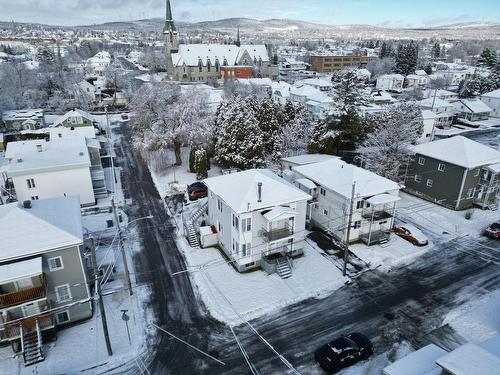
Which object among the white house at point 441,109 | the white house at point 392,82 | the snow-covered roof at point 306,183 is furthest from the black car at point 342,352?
the white house at point 392,82

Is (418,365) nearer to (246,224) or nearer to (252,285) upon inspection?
(252,285)

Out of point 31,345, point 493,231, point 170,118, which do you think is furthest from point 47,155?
point 493,231

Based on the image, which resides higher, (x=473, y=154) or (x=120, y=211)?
(x=473, y=154)

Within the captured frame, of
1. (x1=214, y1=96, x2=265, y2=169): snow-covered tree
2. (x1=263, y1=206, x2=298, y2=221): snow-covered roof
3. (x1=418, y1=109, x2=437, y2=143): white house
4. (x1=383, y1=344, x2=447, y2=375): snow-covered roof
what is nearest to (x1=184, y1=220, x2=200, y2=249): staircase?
(x1=263, y1=206, x2=298, y2=221): snow-covered roof

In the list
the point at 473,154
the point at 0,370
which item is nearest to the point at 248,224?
the point at 0,370

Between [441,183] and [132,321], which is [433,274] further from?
[132,321]

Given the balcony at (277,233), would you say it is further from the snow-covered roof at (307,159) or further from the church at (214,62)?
the church at (214,62)
